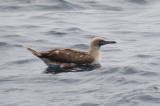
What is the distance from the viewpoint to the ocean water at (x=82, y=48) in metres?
15.2

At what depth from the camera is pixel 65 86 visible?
1620 centimetres

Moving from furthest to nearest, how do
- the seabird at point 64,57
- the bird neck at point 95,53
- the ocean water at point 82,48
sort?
the bird neck at point 95,53
the seabird at point 64,57
the ocean water at point 82,48

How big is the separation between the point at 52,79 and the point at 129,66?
216 centimetres

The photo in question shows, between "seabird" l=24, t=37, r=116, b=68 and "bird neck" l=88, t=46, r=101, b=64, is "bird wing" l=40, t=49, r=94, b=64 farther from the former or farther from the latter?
"bird neck" l=88, t=46, r=101, b=64

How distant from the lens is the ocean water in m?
15.2

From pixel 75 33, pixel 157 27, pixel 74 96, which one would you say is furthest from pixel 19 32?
pixel 74 96

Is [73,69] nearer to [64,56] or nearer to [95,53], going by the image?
[64,56]

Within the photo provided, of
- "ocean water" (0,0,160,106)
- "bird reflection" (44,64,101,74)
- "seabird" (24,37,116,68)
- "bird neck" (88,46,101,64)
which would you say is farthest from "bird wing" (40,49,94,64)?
"bird neck" (88,46,101,64)

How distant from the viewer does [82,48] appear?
830 inches

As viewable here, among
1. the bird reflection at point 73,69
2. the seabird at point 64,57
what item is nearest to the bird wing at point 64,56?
the seabird at point 64,57

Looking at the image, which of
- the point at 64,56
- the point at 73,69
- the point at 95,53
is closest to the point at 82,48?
the point at 95,53

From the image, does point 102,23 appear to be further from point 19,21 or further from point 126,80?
point 126,80

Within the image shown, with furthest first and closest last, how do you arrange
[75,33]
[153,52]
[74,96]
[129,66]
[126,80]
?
[75,33] → [153,52] → [129,66] → [126,80] → [74,96]

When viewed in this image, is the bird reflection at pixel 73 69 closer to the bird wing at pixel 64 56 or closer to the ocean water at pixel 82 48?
the ocean water at pixel 82 48
